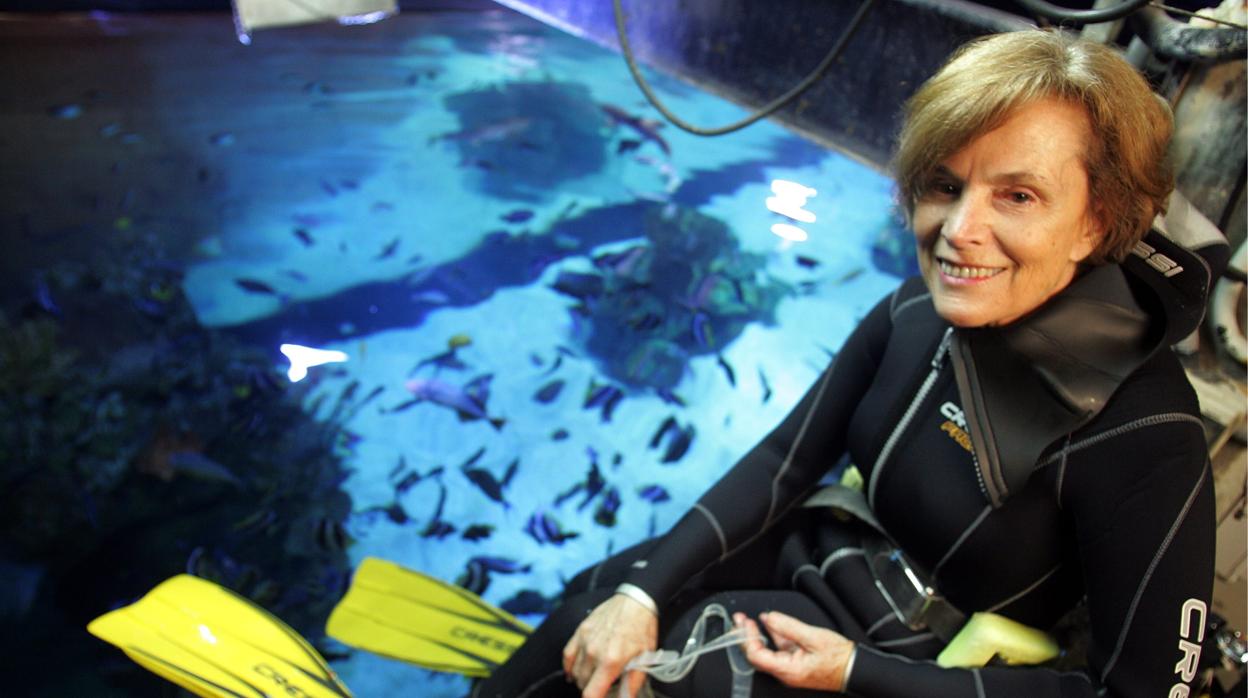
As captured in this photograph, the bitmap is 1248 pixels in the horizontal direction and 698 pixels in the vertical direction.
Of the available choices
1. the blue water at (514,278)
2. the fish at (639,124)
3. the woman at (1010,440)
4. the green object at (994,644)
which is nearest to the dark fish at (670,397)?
the blue water at (514,278)

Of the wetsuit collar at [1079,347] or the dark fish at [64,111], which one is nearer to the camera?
the wetsuit collar at [1079,347]

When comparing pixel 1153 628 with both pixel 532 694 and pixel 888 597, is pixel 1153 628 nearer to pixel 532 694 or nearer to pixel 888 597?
pixel 888 597

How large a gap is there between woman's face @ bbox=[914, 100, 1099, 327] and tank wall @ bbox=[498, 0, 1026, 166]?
158cm

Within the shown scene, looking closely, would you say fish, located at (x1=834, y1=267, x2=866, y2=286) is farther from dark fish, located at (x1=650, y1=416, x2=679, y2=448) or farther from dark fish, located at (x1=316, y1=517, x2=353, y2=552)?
dark fish, located at (x1=316, y1=517, x2=353, y2=552)

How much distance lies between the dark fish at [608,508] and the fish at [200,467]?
41.4 inches

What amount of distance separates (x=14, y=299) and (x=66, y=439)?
756 millimetres

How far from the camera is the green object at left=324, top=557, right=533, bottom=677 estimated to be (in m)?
1.88

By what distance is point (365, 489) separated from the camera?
247 centimetres

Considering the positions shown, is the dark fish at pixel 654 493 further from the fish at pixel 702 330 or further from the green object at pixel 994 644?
the green object at pixel 994 644

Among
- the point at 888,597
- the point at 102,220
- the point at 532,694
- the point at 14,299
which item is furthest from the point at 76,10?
the point at 888,597

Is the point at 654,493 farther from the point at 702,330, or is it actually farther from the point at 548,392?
the point at 702,330

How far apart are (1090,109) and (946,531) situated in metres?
0.69

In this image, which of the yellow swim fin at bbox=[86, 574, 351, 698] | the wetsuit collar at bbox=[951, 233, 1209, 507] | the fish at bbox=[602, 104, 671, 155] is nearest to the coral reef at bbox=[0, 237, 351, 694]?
the yellow swim fin at bbox=[86, 574, 351, 698]

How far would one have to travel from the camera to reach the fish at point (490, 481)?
2.52m
